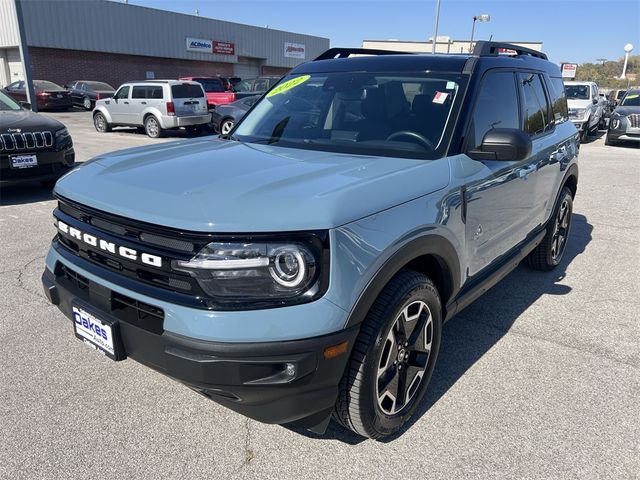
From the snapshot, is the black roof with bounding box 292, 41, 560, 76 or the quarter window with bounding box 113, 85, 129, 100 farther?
the quarter window with bounding box 113, 85, 129, 100

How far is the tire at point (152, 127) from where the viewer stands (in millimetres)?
15635

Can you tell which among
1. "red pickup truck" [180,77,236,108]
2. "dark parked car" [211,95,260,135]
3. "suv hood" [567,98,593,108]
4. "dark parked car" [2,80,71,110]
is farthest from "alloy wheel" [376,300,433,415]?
"dark parked car" [2,80,71,110]

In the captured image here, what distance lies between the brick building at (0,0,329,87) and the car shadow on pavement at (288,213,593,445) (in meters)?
30.1

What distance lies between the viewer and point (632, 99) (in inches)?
698

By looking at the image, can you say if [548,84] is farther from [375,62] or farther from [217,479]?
[217,479]

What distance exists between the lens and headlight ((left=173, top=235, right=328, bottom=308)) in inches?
76.9

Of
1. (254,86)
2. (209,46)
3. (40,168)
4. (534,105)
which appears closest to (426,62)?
(534,105)

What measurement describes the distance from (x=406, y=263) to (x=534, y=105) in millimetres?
2450

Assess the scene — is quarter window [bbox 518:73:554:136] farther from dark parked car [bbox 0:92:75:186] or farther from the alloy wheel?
dark parked car [bbox 0:92:75:186]

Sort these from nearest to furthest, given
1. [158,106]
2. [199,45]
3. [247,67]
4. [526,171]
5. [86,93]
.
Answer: [526,171], [158,106], [86,93], [199,45], [247,67]

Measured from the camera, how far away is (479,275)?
3266mm

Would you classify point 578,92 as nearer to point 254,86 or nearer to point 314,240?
point 254,86

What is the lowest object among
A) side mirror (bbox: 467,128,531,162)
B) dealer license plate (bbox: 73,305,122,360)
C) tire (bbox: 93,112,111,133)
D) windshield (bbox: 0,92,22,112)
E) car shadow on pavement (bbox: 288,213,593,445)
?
tire (bbox: 93,112,111,133)

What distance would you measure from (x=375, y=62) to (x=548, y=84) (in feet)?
6.55
